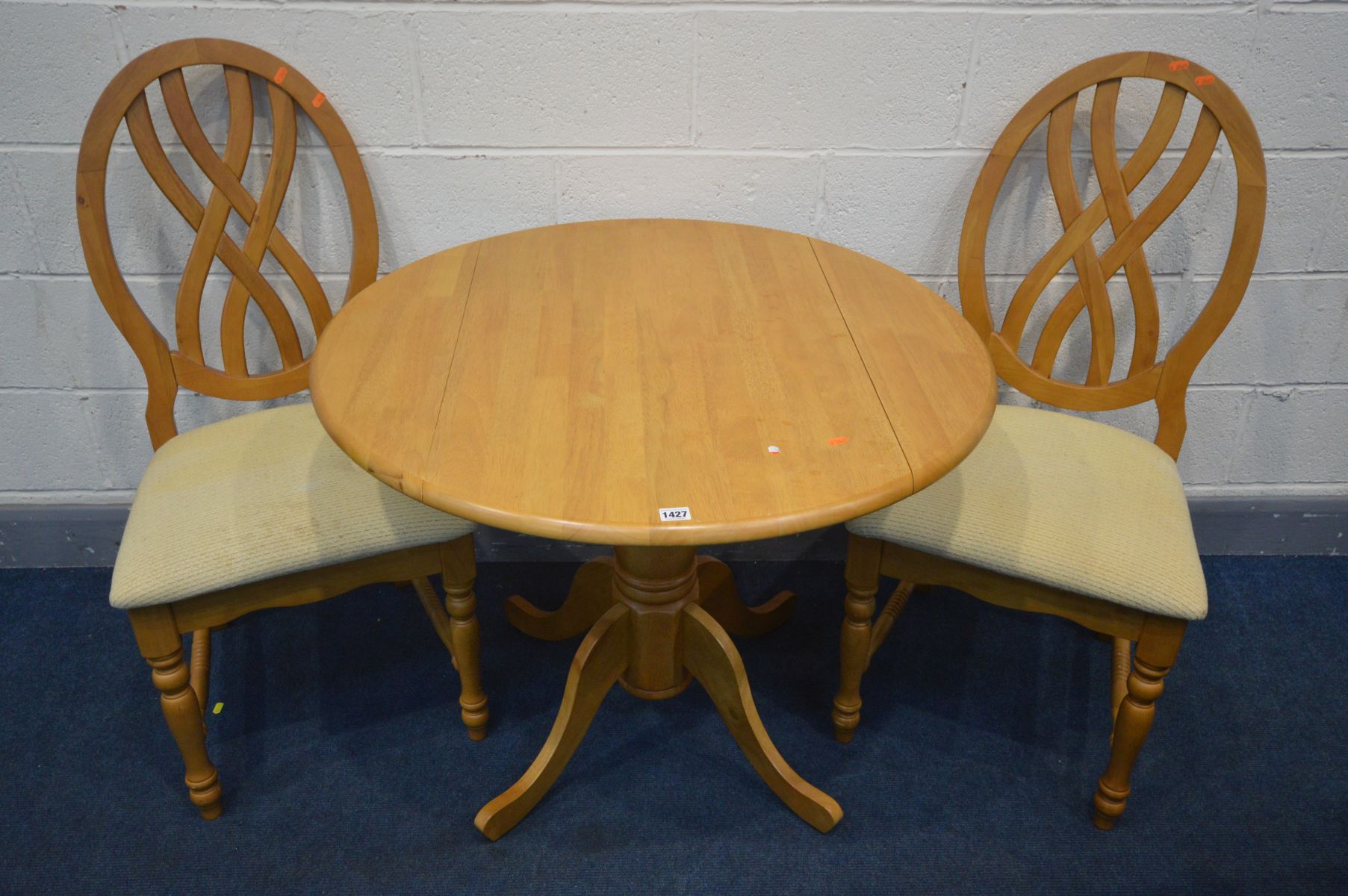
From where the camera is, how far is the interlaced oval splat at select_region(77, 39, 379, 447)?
156 centimetres

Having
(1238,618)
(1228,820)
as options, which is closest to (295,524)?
(1228,820)

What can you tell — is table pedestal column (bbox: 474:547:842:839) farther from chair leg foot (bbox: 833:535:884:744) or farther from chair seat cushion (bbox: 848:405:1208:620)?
chair seat cushion (bbox: 848:405:1208:620)

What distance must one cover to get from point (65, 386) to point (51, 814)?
825mm

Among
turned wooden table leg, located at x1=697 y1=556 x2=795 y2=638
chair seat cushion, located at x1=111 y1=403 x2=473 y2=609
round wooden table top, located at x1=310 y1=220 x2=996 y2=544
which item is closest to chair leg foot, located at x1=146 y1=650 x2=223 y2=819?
chair seat cushion, located at x1=111 y1=403 x2=473 y2=609

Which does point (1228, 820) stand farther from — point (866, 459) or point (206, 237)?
point (206, 237)

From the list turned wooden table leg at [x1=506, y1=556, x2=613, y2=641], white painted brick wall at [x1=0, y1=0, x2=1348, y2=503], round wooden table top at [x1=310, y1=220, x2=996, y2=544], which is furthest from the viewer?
turned wooden table leg at [x1=506, y1=556, x2=613, y2=641]

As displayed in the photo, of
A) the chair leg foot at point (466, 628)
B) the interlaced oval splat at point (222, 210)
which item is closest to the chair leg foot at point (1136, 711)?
the chair leg foot at point (466, 628)

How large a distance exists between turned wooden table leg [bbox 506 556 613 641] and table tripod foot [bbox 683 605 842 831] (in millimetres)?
246

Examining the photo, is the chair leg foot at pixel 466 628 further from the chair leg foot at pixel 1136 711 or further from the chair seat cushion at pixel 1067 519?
the chair leg foot at pixel 1136 711

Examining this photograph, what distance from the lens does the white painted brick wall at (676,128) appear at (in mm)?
1651

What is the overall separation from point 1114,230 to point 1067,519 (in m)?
0.54

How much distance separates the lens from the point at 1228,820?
1.62m

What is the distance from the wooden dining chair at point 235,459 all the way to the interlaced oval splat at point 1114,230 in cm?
100

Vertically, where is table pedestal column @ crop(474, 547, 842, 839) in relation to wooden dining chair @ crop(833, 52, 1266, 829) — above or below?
below
